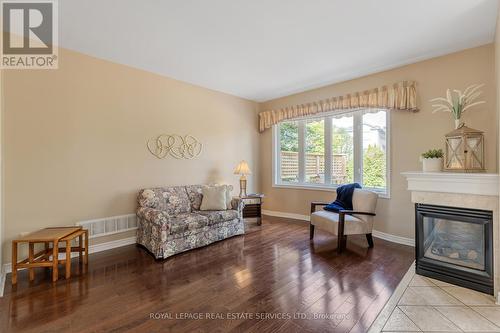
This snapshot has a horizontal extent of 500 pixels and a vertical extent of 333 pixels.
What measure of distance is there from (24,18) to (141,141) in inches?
72.7

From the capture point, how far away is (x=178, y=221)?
3176 millimetres

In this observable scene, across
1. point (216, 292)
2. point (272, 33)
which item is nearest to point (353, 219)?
point (216, 292)

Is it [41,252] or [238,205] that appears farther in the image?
[238,205]

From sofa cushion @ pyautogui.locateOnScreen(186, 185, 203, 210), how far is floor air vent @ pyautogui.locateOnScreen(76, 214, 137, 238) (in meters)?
0.89

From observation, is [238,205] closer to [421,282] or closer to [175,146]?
[175,146]

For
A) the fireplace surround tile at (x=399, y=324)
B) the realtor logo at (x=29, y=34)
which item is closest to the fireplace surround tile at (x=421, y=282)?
the fireplace surround tile at (x=399, y=324)

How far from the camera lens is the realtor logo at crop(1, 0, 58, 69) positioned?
2.36 metres

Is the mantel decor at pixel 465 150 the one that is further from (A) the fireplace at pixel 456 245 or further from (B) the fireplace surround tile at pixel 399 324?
(B) the fireplace surround tile at pixel 399 324

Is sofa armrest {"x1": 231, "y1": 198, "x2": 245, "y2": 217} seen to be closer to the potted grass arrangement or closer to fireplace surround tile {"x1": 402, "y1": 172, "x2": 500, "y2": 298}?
fireplace surround tile {"x1": 402, "y1": 172, "x2": 500, "y2": 298}

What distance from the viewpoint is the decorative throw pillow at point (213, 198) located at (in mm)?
3879

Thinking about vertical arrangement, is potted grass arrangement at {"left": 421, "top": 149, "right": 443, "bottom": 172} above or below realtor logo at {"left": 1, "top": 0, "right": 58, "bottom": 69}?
below

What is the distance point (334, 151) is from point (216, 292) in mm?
3404

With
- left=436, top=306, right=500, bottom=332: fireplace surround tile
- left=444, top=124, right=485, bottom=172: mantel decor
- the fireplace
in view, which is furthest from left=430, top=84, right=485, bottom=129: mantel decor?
left=436, top=306, right=500, bottom=332: fireplace surround tile

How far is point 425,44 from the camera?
3.02 m
